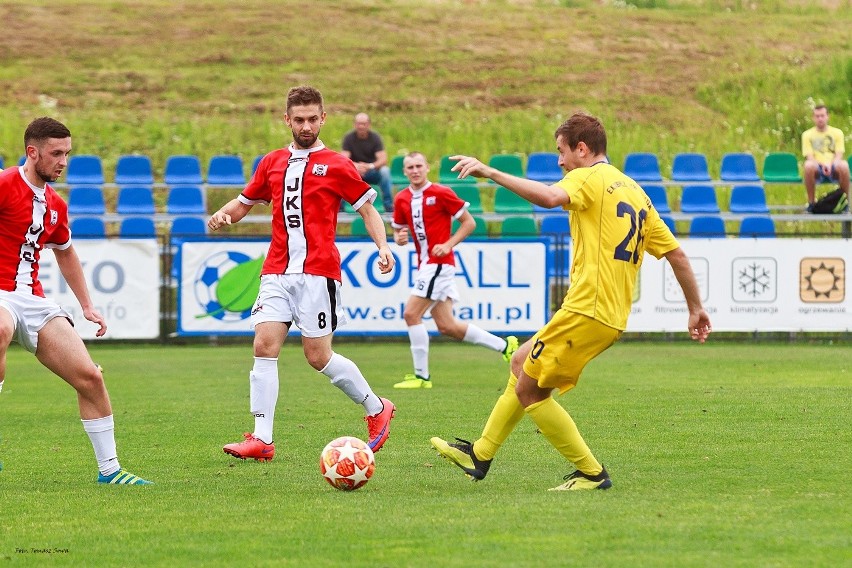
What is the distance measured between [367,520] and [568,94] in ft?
97.0

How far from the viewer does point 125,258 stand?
1897 cm

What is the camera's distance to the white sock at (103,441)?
728 centimetres

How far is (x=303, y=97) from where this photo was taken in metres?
7.91

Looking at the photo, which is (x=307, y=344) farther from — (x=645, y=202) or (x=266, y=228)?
(x=266, y=228)

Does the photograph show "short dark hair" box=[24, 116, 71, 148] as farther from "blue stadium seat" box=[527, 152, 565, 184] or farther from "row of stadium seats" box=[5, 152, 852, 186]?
"blue stadium seat" box=[527, 152, 565, 184]

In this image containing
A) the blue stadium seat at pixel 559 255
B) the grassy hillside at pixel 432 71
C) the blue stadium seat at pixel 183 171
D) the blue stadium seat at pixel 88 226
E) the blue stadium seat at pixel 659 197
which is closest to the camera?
the blue stadium seat at pixel 559 255

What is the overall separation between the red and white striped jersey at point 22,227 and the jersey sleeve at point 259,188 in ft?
4.33

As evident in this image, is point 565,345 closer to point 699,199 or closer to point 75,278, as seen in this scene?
point 75,278

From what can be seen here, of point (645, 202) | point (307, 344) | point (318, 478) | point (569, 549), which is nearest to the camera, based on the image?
point (569, 549)

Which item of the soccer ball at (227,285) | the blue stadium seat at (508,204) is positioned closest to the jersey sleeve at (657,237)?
the soccer ball at (227,285)

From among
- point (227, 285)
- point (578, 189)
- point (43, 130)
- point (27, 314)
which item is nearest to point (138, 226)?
point (227, 285)

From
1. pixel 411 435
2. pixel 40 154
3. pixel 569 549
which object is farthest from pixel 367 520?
pixel 411 435

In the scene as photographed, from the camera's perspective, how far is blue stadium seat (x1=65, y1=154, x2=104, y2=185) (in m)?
24.6

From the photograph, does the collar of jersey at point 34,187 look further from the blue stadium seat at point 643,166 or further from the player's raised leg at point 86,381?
the blue stadium seat at point 643,166
